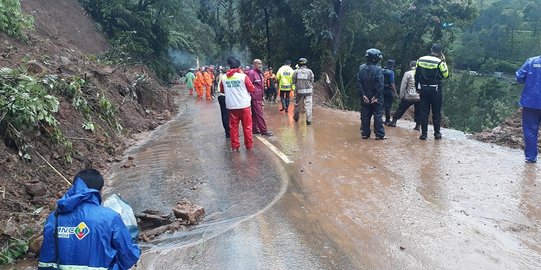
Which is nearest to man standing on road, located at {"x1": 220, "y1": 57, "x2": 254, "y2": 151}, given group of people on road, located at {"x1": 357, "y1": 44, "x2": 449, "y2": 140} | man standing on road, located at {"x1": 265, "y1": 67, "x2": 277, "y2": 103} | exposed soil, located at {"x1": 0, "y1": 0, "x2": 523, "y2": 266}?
exposed soil, located at {"x1": 0, "y1": 0, "x2": 523, "y2": 266}

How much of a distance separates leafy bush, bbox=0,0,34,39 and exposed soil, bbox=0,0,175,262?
0.22 meters

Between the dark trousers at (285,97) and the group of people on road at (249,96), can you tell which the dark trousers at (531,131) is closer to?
the group of people on road at (249,96)

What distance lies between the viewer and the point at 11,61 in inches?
406

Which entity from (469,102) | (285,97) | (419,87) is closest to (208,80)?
(285,97)

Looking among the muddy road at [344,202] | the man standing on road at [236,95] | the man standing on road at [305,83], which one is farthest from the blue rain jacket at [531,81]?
the man standing on road at [305,83]

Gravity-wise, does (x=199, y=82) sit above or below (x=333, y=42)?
below

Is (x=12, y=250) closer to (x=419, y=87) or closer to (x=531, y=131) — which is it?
(x=531, y=131)

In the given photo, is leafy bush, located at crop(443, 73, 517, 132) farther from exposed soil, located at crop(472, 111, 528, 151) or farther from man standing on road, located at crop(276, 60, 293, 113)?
exposed soil, located at crop(472, 111, 528, 151)

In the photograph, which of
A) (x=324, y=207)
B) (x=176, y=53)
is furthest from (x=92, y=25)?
(x=324, y=207)

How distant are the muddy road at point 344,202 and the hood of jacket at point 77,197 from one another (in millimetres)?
1747

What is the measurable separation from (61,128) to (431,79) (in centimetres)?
737

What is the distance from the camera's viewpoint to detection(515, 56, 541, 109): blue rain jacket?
772 cm

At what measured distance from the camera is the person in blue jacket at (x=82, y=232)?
3262 millimetres

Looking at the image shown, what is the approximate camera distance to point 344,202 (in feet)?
20.6
